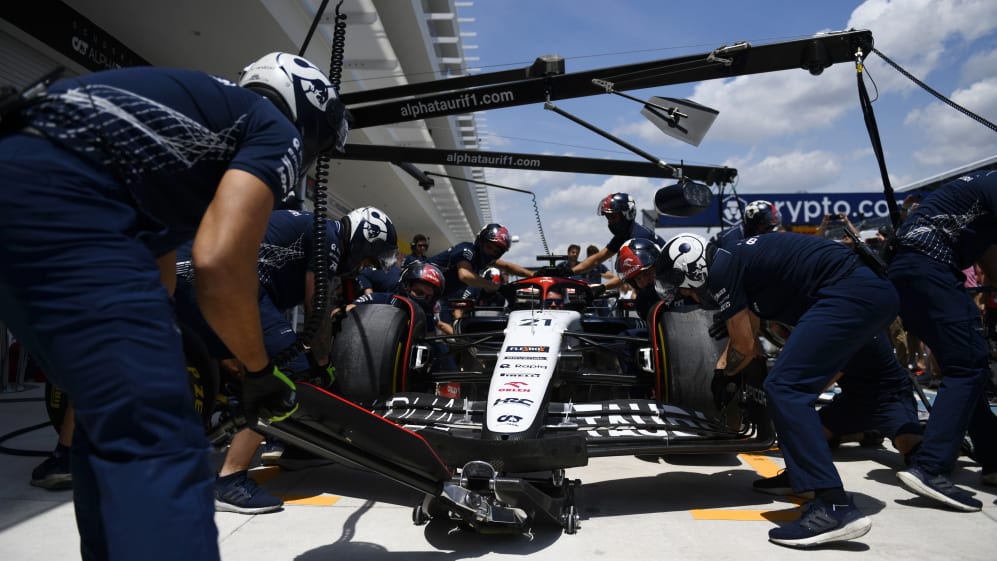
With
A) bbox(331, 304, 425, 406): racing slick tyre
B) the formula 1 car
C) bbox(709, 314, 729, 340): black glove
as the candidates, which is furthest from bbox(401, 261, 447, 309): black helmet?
bbox(709, 314, 729, 340): black glove

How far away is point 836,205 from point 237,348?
27348mm

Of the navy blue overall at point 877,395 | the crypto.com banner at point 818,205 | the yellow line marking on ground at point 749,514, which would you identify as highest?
the crypto.com banner at point 818,205

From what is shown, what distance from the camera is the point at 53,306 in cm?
126

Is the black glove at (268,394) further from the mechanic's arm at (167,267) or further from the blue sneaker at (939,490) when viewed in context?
the blue sneaker at (939,490)

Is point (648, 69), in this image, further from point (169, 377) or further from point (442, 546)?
point (169, 377)

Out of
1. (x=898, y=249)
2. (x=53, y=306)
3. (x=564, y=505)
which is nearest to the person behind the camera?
(x=53, y=306)

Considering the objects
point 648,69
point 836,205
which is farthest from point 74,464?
point 836,205

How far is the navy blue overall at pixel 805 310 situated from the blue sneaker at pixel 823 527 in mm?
101

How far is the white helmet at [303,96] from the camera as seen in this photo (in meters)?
1.78

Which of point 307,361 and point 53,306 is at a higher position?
point 53,306

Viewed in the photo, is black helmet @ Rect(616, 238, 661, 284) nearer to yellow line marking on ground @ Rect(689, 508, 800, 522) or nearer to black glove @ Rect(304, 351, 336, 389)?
yellow line marking on ground @ Rect(689, 508, 800, 522)

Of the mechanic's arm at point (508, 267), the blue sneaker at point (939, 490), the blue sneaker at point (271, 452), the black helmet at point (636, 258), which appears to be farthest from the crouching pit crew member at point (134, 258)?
the mechanic's arm at point (508, 267)

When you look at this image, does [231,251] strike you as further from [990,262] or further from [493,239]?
[493,239]

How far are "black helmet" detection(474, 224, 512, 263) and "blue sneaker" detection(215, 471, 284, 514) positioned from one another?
395cm
